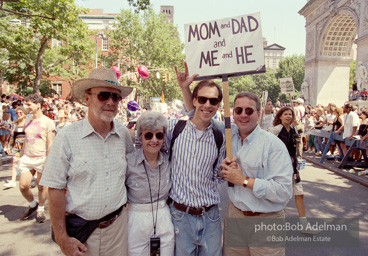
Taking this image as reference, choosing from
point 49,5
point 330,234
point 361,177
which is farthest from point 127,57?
point 330,234

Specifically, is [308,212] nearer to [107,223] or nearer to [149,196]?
[149,196]

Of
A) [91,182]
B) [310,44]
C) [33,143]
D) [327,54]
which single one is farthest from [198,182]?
[310,44]

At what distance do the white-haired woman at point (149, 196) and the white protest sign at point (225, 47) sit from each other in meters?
0.69

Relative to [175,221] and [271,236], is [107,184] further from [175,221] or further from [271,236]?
[271,236]

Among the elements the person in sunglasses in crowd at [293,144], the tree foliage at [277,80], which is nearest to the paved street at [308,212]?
the person in sunglasses in crowd at [293,144]

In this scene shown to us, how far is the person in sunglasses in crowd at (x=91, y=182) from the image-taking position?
209 cm

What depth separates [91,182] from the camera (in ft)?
6.99

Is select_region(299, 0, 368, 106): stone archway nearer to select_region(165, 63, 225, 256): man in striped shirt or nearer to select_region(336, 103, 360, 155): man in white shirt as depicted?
select_region(336, 103, 360, 155): man in white shirt

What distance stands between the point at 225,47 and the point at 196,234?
160 centimetres

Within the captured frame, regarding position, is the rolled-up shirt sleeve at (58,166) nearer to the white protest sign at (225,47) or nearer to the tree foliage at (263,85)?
the white protest sign at (225,47)

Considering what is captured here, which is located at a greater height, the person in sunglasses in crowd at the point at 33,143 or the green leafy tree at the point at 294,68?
the green leafy tree at the point at 294,68

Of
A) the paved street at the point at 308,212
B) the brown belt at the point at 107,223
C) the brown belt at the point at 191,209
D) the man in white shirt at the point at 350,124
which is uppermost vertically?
the man in white shirt at the point at 350,124

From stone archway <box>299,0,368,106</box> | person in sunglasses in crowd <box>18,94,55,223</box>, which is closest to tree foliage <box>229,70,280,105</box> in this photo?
stone archway <box>299,0,368,106</box>

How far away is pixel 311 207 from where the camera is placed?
224 inches
